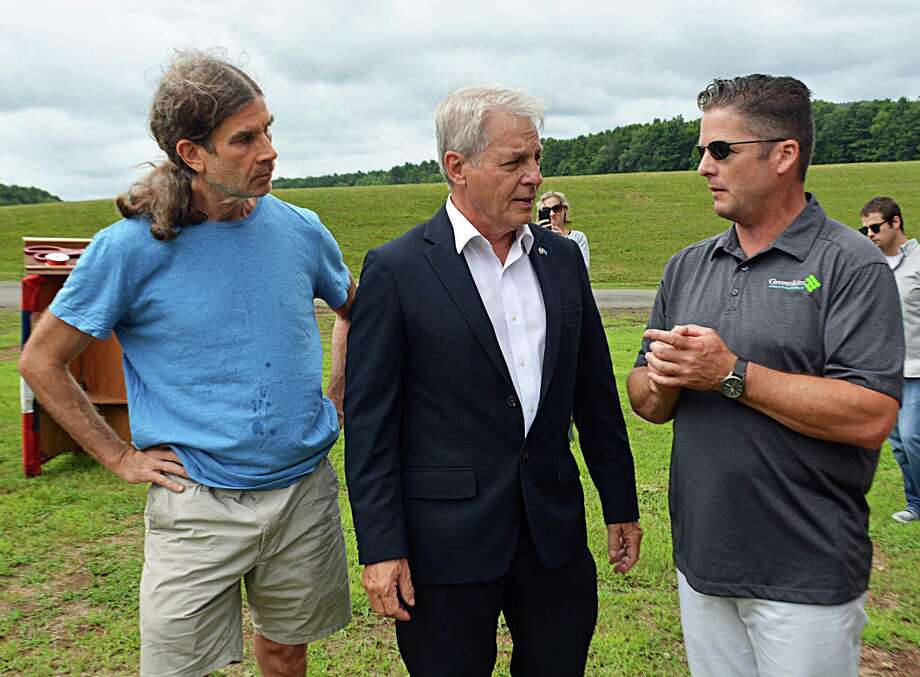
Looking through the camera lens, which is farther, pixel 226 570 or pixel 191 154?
pixel 226 570

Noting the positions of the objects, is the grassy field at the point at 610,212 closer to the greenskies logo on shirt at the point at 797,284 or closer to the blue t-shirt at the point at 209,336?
the blue t-shirt at the point at 209,336

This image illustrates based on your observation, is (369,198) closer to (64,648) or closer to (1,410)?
(1,410)

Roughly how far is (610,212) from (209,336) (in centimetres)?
3983

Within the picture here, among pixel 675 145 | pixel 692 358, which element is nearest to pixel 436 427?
pixel 692 358

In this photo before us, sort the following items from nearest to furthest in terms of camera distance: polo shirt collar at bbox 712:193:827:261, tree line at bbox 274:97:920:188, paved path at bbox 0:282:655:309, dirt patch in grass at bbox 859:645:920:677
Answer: polo shirt collar at bbox 712:193:827:261 → dirt patch in grass at bbox 859:645:920:677 → paved path at bbox 0:282:655:309 → tree line at bbox 274:97:920:188

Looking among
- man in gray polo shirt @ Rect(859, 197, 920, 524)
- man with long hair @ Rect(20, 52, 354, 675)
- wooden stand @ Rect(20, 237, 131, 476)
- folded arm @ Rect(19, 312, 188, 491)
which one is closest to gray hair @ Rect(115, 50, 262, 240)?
man with long hair @ Rect(20, 52, 354, 675)

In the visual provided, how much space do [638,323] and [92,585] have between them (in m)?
12.8

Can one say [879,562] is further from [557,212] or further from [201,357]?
[201,357]

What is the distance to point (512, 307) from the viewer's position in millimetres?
2518

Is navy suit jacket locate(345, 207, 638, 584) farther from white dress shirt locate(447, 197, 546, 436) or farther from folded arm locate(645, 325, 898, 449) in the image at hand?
folded arm locate(645, 325, 898, 449)

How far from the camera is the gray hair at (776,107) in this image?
2291 millimetres

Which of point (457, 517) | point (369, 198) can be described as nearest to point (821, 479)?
point (457, 517)

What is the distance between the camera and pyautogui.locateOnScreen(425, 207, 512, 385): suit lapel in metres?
2.40

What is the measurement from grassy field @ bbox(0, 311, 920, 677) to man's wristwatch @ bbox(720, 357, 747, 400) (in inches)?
85.8
